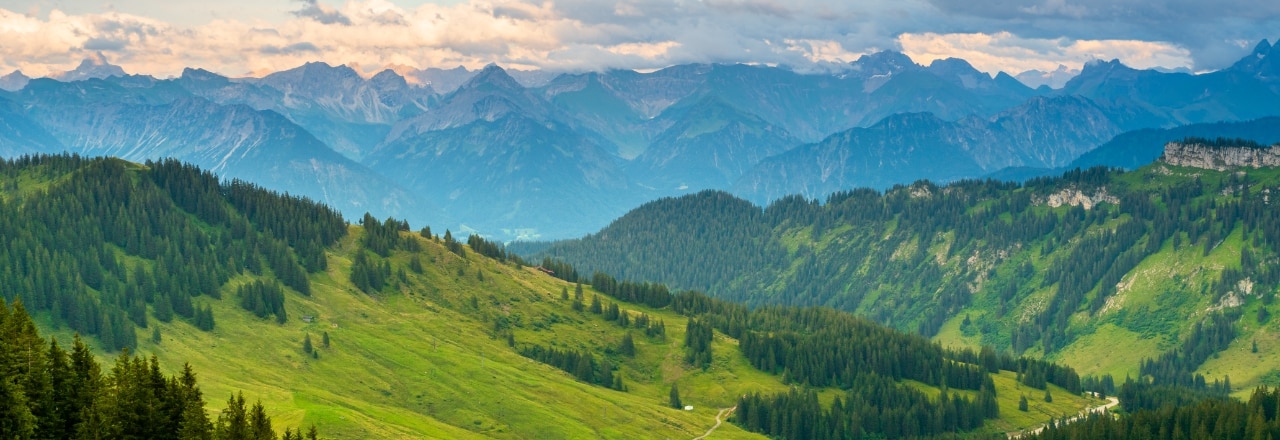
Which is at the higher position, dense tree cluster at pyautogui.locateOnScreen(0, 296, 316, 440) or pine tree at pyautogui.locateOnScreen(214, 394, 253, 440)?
dense tree cluster at pyautogui.locateOnScreen(0, 296, 316, 440)

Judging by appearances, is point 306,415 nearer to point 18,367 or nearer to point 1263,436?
point 18,367

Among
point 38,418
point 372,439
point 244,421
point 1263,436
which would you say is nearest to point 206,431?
point 244,421

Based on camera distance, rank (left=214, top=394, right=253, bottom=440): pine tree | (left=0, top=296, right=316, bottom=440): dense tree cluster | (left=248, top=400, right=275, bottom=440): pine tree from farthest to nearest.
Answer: (left=248, top=400, right=275, bottom=440): pine tree → (left=214, top=394, right=253, bottom=440): pine tree → (left=0, top=296, right=316, bottom=440): dense tree cluster

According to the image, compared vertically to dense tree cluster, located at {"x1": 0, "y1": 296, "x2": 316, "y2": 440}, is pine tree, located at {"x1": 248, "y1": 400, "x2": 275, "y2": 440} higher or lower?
lower

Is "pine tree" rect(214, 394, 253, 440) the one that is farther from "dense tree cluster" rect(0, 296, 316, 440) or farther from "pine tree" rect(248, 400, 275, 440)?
"pine tree" rect(248, 400, 275, 440)

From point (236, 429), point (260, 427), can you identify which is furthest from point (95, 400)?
point (260, 427)

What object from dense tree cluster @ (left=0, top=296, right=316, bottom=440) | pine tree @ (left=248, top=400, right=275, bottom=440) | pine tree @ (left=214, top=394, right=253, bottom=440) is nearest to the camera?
dense tree cluster @ (left=0, top=296, right=316, bottom=440)

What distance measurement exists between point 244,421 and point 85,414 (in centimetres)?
1139

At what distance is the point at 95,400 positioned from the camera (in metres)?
88.5

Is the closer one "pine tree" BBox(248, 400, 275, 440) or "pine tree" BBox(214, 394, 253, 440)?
"pine tree" BBox(214, 394, 253, 440)

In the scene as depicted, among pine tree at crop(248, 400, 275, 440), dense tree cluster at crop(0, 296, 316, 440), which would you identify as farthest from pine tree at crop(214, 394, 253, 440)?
pine tree at crop(248, 400, 275, 440)

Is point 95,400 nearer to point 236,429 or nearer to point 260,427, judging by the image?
point 236,429

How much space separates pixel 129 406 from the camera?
89188 mm

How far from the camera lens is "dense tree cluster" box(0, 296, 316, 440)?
280ft
